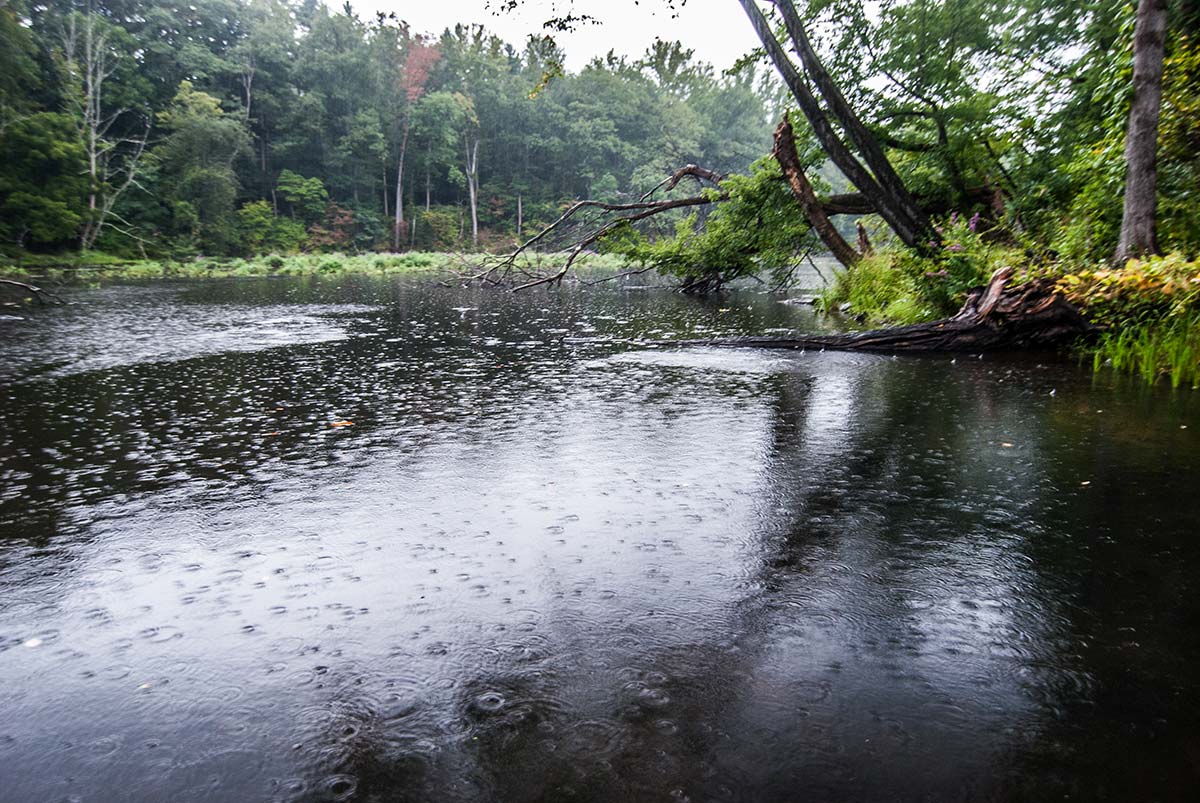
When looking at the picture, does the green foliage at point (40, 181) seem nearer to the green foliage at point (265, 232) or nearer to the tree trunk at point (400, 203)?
the green foliage at point (265, 232)

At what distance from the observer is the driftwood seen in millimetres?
8609

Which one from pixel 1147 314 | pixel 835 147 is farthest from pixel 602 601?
pixel 835 147

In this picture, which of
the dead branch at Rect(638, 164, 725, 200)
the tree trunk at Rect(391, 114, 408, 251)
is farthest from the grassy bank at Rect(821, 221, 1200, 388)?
the tree trunk at Rect(391, 114, 408, 251)

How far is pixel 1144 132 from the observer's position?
820cm

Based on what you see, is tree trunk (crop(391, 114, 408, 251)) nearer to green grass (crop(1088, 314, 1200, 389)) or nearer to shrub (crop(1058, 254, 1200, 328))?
shrub (crop(1058, 254, 1200, 328))

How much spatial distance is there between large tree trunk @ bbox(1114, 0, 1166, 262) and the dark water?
2.70m

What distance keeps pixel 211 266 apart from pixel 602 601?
3839 cm

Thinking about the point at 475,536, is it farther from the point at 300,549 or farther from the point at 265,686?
the point at 265,686

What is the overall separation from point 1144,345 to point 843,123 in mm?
6316

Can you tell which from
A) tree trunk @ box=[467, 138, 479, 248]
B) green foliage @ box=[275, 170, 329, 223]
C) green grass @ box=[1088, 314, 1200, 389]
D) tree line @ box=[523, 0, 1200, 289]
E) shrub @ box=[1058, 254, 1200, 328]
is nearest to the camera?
shrub @ box=[1058, 254, 1200, 328]

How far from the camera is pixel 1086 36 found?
12.7 metres

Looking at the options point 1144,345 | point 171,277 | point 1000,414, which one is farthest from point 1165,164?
point 171,277

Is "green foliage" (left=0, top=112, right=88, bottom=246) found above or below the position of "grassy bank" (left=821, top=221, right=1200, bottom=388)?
above

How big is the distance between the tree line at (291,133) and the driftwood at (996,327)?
23.1 meters
